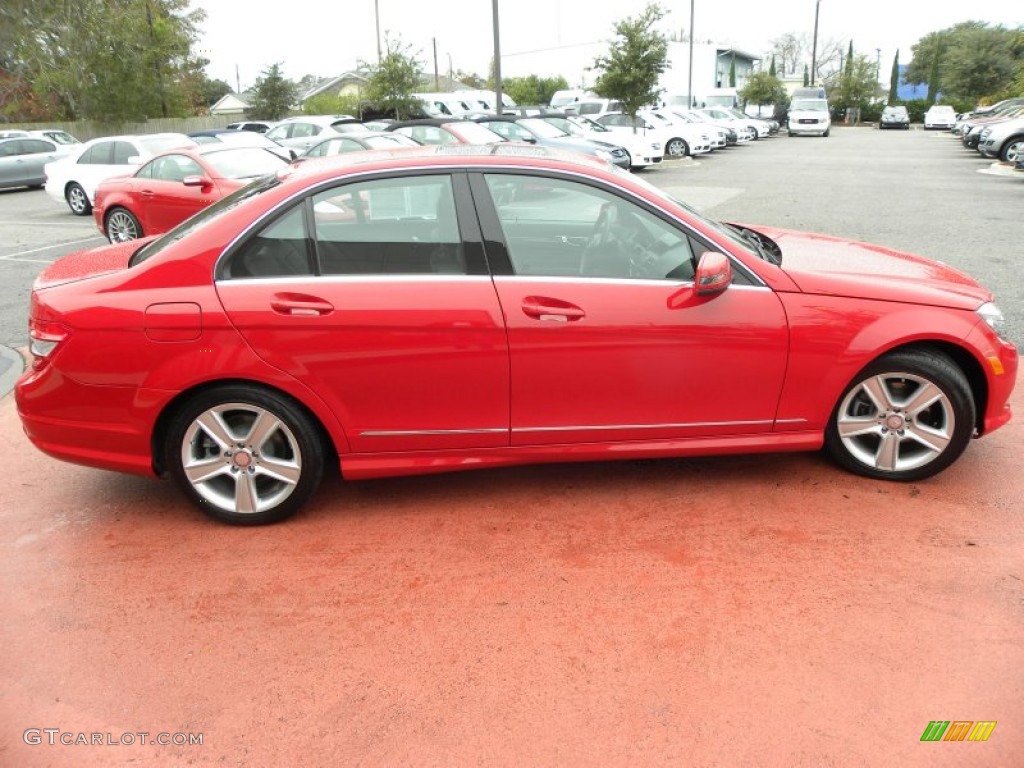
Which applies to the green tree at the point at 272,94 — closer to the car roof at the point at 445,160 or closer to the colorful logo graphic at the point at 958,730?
the car roof at the point at 445,160

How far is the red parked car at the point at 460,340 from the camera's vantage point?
11.8 ft

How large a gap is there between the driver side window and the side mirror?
0.13m

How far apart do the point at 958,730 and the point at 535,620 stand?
1422mm

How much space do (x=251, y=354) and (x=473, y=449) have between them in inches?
41.9

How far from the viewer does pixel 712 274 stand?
356cm

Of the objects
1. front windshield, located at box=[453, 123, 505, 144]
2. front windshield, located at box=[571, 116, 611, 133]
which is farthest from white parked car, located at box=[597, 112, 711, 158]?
front windshield, located at box=[453, 123, 505, 144]

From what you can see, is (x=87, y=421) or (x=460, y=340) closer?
(x=460, y=340)

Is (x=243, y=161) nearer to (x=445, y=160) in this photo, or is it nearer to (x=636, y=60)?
(x=445, y=160)

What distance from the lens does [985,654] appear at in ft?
9.45

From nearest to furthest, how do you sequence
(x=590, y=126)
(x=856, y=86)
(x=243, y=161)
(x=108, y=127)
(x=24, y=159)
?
(x=243, y=161) → (x=24, y=159) → (x=590, y=126) → (x=108, y=127) → (x=856, y=86)

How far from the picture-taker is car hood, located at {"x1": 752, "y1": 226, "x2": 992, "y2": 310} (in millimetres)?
3820

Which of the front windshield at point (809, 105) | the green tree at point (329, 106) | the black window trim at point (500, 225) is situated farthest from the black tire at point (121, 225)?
the front windshield at point (809, 105)

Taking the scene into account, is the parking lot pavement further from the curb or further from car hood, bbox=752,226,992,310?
the curb

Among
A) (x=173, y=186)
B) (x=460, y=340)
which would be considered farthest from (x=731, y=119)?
(x=460, y=340)
